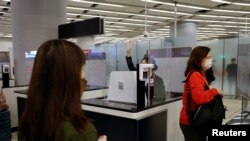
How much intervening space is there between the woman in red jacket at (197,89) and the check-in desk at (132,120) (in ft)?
1.53

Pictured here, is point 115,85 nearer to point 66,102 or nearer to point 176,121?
point 176,121

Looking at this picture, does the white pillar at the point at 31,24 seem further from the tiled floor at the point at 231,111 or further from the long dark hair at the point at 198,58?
the long dark hair at the point at 198,58

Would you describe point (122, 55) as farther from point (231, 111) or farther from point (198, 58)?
point (198, 58)

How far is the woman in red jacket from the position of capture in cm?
222

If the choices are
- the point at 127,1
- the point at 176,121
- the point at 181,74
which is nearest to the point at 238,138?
the point at 176,121

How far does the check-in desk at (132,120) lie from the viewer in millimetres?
2609

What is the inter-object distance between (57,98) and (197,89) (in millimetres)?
1631

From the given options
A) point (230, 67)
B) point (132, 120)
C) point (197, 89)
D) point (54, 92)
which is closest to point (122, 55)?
point (230, 67)

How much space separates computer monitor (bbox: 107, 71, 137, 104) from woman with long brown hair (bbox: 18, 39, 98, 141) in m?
1.86

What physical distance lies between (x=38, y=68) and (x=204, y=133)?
191 cm

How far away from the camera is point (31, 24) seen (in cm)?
512

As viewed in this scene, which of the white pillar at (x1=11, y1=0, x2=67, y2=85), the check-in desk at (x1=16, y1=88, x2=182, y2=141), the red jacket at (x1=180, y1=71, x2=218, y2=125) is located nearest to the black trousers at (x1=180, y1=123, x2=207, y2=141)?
the red jacket at (x1=180, y1=71, x2=218, y2=125)

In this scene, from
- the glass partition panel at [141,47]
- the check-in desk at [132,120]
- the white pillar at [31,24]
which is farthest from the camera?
Answer: the glass partition panel at [141,47]

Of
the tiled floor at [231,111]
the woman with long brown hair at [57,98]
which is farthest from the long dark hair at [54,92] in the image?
the tiled floor at [231,111]
